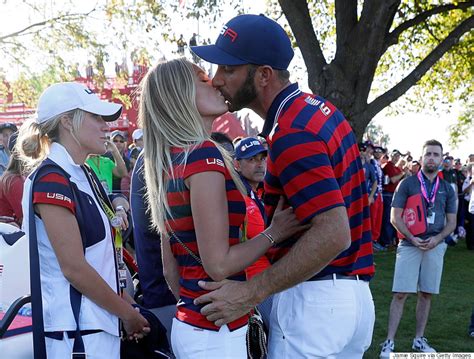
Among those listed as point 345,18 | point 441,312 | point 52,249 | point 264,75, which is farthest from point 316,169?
point 345,18

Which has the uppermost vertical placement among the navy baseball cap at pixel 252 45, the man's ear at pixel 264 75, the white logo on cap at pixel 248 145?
the navy baseball cap at pixel 252 45

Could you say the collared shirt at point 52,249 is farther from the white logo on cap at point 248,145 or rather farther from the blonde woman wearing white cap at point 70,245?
the white logo on cap at point 248,145

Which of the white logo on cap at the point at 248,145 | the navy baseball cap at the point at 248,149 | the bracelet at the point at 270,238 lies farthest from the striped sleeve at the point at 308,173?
the white logo on cap at the point at 248,145

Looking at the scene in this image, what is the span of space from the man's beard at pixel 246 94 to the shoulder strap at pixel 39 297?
0.81m

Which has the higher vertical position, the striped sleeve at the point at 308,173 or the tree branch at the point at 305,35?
the tree branch at the point at 305,35

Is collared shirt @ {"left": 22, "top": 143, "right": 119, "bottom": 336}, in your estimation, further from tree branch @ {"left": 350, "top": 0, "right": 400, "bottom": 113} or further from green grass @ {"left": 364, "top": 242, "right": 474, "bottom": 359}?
tree branch @ {"left": 350, "top": 0, "right": 400, "bottom": 113}

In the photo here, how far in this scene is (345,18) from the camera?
37.3 ft

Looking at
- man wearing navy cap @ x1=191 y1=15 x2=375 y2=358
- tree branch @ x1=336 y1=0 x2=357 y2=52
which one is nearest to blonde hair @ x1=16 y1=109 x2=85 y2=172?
man wearing navy cap @ x1=191 y1=15 x2=375 y2=358

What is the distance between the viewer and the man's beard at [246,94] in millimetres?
2516

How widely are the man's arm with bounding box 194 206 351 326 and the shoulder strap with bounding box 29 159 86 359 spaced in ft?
1.90

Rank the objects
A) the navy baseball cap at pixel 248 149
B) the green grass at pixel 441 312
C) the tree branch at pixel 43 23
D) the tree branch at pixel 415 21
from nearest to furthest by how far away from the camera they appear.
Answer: the navy baseball cap at pixel 248 149, the green grass at pixel 441 312, the tree branch at pixel 415 21, the tree branch at pixel 43 23

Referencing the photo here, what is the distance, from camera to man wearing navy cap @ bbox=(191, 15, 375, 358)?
226 centimetres

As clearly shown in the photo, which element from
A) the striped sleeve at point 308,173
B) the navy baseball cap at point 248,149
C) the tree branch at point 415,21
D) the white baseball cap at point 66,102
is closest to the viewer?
the striped sleeve at point 308,173

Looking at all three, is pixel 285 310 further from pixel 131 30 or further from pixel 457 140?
pixel 457 140
